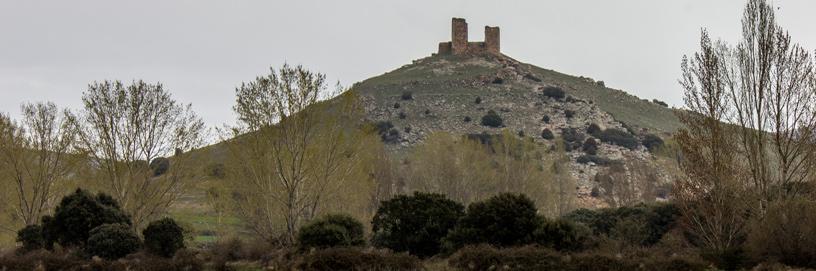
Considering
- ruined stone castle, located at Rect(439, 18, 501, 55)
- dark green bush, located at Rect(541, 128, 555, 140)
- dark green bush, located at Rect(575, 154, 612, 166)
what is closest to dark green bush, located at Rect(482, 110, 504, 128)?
dark green bush, located at Rect(541, 128, 555, 140)

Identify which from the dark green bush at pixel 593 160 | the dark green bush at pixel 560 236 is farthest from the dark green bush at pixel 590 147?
the dark green bush at pixel 560 236

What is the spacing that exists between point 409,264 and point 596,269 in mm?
4904

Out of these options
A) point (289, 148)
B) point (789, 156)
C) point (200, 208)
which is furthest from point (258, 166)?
point (200, 208)

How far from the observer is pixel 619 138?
298 feet

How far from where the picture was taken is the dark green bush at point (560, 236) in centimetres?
2430

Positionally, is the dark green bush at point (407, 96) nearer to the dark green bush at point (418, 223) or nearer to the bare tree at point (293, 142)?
the bare tree at point (293, 142)

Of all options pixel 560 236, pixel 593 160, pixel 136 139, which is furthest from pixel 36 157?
pixel 593 160

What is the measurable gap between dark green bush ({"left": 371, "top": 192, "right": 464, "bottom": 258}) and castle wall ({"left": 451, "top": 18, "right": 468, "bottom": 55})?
282 ft

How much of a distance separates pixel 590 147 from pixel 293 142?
60968 millimetres

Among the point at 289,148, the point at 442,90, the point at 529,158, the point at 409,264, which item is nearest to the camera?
the point at 409,264

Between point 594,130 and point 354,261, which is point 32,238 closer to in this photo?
point 354,261

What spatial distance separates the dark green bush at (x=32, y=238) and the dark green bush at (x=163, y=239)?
4756mm

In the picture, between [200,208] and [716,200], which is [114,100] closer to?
[716,200]

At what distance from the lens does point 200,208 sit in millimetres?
64438
